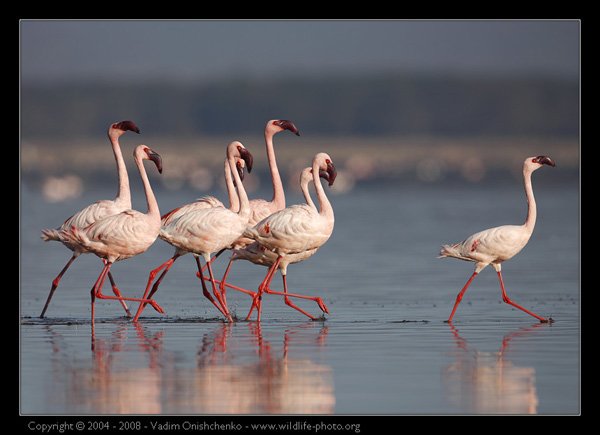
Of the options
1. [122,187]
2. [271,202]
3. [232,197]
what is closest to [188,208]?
[232,197]

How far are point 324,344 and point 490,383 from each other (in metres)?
2.40

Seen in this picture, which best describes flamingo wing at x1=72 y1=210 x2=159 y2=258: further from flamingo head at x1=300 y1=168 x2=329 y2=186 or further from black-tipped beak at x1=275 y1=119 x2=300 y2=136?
black-tipped beak at x1=275 y1=119 x2=300 y2=136

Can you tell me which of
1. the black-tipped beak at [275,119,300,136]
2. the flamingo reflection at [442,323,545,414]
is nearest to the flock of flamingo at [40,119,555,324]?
the black-tipped beak at [275,119,300,136]

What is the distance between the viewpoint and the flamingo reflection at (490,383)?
910 centimetres

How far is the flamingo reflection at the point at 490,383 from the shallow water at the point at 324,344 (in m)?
0.02

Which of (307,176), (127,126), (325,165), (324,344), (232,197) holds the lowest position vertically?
(324,344)

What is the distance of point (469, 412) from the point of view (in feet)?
29.1

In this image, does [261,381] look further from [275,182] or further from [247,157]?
[275,182]

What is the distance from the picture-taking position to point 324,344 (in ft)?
39.4

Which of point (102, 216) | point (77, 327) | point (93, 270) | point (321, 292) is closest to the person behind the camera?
point (77, 327)

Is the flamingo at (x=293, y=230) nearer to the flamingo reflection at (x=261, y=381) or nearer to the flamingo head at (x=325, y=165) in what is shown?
the flamingo head at (x=325, y=165)
